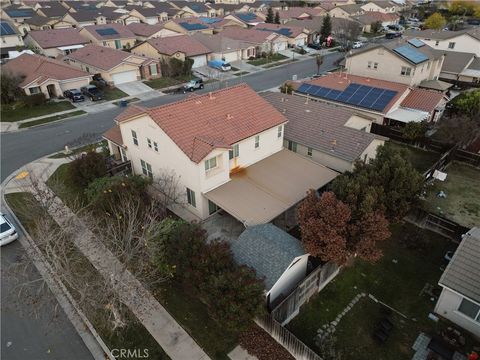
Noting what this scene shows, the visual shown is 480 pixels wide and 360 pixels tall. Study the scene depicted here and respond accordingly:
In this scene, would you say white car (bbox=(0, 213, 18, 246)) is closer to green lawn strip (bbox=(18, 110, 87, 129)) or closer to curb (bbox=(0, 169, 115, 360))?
curb (bbox=(0, 169, 115, 360))

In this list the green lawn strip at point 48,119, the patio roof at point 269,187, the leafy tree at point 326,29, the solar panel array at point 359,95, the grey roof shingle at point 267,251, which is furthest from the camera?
the leafy tree at point 326,29

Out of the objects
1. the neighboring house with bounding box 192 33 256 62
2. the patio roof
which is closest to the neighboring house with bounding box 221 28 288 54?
the neighboring house with bounding box 192 33 256 62

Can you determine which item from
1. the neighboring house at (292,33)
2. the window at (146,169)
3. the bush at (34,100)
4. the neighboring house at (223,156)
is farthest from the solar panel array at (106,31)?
the window at (146,169)

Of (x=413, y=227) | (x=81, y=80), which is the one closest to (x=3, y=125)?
(x=81, y=80)

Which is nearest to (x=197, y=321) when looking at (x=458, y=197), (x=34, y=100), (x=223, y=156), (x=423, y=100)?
(x=223, y=156)

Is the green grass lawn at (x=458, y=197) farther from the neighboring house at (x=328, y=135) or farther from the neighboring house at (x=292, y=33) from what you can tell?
the neighboring house at (x=292, y=33)

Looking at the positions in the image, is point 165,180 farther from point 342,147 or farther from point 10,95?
point 10,95

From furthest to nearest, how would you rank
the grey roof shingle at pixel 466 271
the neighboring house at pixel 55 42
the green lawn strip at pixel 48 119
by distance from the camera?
the neighboring house at pixel 55 42 < the green lawn strip at pixel 48 119 < the grey roof shingle at pixel 466 271
